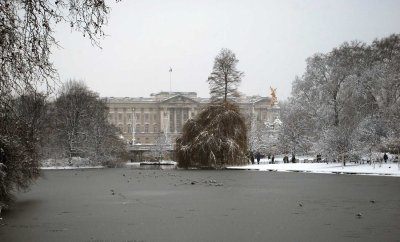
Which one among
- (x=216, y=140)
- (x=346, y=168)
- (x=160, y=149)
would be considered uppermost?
(x=160, y=149)

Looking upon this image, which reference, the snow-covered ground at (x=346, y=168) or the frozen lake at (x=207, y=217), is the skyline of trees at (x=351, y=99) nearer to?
the snow-covered ground at (x=346, y=168)

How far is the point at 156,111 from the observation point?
164375 millimetres

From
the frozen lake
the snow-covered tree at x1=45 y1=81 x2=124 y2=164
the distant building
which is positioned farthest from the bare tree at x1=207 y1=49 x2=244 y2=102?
the distant building

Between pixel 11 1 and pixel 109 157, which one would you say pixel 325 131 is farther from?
pixel 11 1

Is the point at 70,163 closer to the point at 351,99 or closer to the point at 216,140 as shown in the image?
the point at 216,140

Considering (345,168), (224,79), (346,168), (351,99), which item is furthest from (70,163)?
(346,168)

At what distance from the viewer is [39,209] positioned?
65.0 ft

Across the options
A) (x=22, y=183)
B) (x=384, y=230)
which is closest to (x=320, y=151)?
(x=22, y=183)

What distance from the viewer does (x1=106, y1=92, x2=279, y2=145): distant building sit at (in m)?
159

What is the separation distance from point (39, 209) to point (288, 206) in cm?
854

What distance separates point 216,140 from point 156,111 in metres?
108

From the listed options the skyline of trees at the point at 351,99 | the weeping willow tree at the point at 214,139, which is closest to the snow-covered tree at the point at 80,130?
the weeping willow tree at the point at 214,139

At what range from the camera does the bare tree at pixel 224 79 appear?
64500 millimetres

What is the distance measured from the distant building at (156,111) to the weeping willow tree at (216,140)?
318 ft
